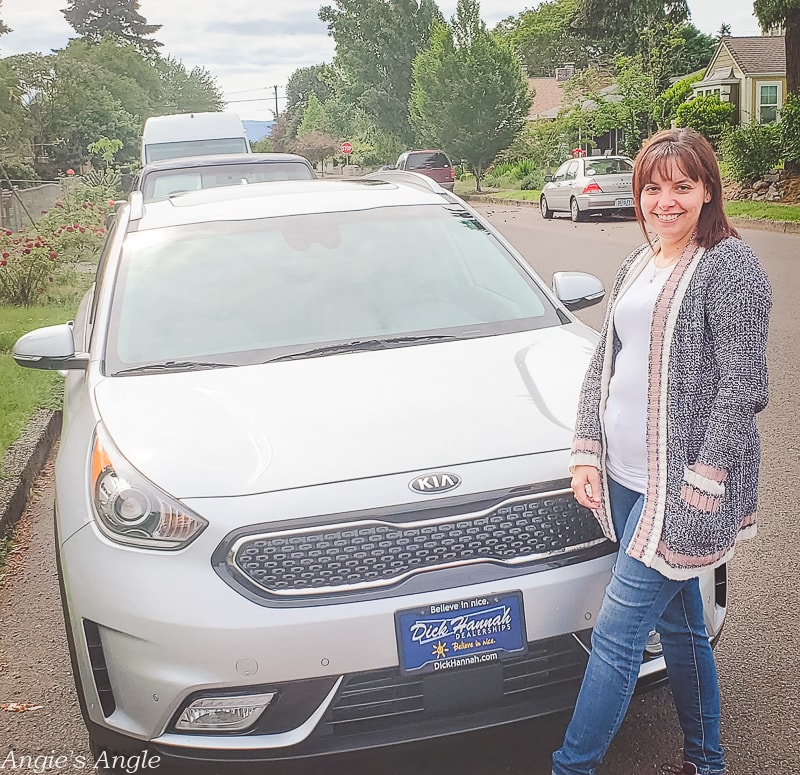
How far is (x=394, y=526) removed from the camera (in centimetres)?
273

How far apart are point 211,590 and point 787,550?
114 inches


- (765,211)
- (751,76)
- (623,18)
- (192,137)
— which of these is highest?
(623,18)

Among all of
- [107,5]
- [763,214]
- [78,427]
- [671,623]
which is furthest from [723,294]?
[107,5]

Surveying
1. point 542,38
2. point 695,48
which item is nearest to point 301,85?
point 542,38

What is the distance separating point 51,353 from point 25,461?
249 centimetres

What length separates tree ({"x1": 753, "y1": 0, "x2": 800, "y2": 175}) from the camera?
21.3 metres

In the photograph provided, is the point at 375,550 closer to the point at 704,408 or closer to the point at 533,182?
the point at 704,408

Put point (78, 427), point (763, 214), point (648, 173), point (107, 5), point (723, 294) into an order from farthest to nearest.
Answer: point (107, 5) < point (763, 214) < point (78, 427) < point (648, 173) < point (723, 294)

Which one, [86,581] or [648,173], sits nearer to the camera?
[648,173]

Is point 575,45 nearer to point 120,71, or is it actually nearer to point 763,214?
point 120,71

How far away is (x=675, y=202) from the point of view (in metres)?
2.60

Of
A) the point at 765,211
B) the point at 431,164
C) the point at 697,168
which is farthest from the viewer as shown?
the point at 431,164

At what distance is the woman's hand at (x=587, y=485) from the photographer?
2.73 meters

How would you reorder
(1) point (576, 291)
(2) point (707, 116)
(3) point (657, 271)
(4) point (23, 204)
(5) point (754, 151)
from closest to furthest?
(3) point (657, 271), (1) point (576, 291), (4) point (23, 204), (5) point (754, 151), (2) point (707, 116)
